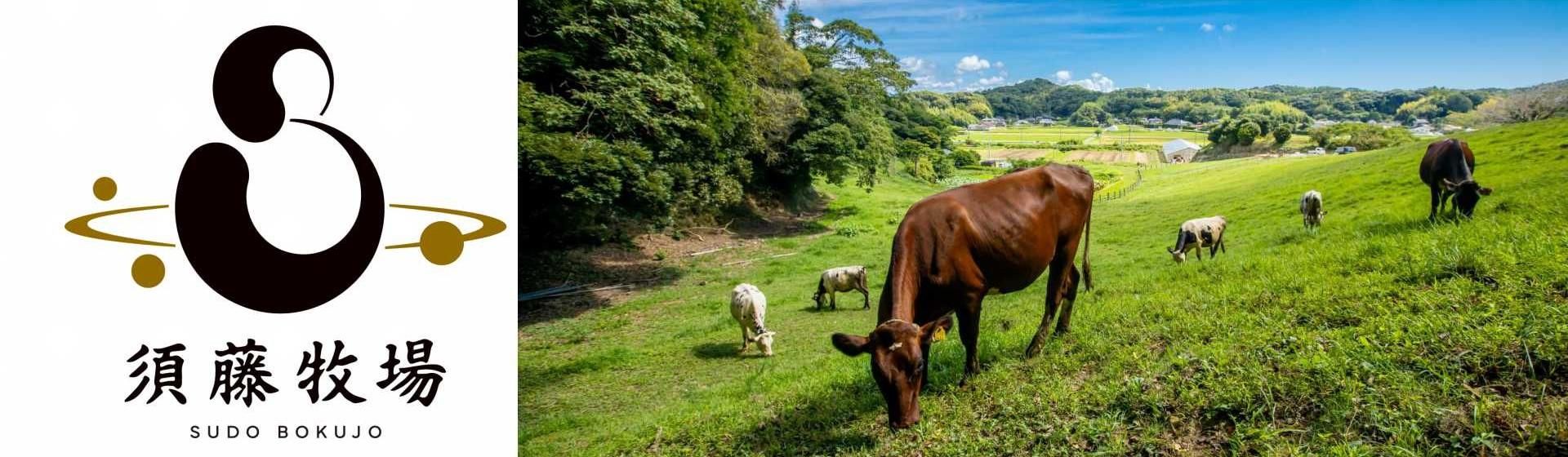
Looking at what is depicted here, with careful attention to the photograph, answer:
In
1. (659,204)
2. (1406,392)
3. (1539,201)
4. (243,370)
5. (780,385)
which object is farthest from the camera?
(659,204)

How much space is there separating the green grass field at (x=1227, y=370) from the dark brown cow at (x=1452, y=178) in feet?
0.94

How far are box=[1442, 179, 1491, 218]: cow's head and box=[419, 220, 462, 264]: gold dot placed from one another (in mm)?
10716

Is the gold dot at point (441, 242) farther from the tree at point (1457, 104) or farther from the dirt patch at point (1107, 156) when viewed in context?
the dirt patch at point (1107, 156)

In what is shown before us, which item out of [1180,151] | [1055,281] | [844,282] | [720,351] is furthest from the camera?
[1180,151]

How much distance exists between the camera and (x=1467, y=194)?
24.2 ft

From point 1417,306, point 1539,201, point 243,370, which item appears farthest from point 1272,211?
point 243,370

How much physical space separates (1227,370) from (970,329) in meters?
1.65

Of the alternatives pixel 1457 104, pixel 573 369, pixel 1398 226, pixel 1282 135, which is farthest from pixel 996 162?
pixel 573 369

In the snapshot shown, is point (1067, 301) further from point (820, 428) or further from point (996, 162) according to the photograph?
point (996, 162)

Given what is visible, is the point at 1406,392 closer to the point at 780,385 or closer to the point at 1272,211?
the point at 780,385

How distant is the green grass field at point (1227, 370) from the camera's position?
3105mm

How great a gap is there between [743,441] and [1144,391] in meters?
2.88

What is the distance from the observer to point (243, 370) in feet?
14.7

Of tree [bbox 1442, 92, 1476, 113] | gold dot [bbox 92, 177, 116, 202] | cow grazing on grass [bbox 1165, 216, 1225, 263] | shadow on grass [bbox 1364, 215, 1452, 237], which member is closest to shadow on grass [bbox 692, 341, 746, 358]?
gold dot [bbox 92, 177, 116, 202]
